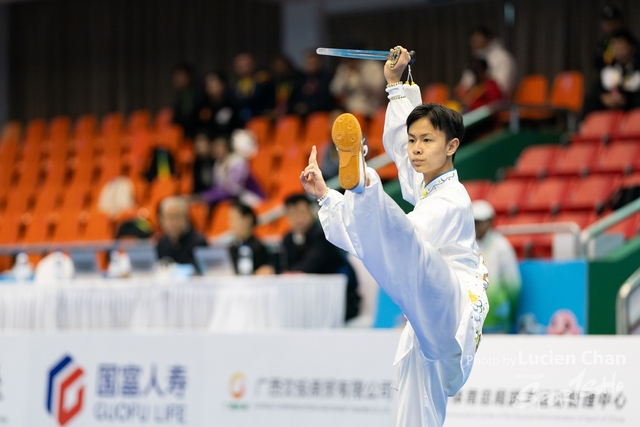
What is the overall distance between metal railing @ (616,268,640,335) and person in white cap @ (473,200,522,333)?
669 millimetres

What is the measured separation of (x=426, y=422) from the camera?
343cm

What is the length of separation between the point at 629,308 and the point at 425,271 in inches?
131

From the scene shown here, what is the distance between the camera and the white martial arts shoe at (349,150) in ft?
9.87

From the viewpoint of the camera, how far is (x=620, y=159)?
347 inches

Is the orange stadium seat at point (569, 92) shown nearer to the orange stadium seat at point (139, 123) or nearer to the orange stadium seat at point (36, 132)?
the orange stadium seat at point (139, 123)

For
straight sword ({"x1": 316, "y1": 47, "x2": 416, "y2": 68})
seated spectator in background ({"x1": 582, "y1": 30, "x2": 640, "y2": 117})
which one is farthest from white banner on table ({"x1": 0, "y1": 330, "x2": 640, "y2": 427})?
seated spectator in background ({"x1": 582, "y1": 30, "x2": 640, "y2": 117})

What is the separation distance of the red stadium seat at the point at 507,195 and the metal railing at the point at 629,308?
2536 mm

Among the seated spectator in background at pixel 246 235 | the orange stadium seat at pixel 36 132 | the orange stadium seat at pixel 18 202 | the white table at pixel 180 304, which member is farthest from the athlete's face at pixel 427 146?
the orange stadium seat at pixel 36 132

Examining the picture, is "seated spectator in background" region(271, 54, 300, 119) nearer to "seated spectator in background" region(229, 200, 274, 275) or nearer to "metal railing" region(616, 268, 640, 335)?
"seated spectator in background" region(229, 200, 274, 275)

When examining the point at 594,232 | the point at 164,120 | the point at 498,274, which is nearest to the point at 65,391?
the point at 498,274

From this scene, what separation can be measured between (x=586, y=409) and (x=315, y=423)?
1.38 m

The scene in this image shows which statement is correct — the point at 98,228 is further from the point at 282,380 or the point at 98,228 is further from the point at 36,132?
the point at 282,380

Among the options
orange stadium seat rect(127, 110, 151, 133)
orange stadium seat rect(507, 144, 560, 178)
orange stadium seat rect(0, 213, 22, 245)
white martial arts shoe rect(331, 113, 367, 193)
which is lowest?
orange stadium seat rect(0, 213, 22, 245)

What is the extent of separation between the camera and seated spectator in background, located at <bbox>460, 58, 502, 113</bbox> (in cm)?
1016
